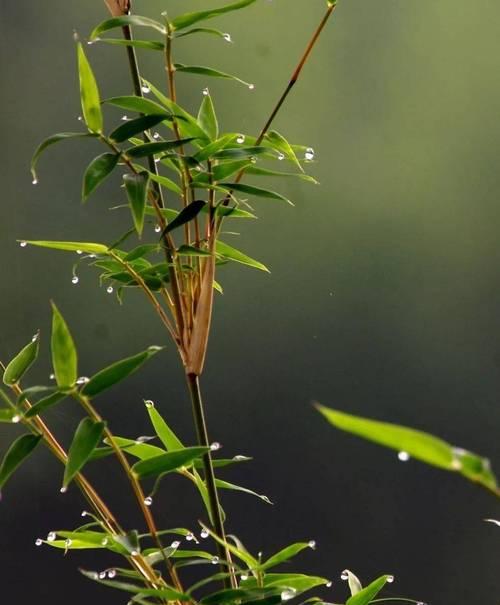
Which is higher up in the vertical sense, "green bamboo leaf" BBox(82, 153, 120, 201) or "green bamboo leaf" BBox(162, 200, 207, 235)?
"green bamboo leaf" BBox(82, 153, 120, 201)

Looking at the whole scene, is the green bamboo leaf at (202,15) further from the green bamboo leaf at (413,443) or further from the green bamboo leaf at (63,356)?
the green bamboo leaf at (413,443)

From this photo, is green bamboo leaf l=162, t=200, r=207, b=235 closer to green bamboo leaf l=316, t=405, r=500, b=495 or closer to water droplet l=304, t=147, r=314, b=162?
water droplet l=304, t=147, r=314, b=162

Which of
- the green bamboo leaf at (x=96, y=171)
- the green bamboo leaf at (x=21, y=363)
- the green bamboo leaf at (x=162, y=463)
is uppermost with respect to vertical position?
Answer: the green bamboo leaf at (x=96, y=171)

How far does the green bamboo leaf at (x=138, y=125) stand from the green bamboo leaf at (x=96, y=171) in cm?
2

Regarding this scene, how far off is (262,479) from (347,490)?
0.48 ft

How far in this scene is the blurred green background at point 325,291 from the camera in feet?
4.29

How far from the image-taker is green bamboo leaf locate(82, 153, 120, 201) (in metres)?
0.60

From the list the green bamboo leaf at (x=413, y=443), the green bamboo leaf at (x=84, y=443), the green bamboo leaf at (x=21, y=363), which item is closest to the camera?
the green bamboo leaf at (x=413, y=443)

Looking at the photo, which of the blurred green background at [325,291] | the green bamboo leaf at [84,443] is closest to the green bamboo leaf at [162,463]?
the green bamboo leaf at [84,443]

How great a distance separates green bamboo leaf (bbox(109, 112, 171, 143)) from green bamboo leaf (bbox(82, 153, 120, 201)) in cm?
2

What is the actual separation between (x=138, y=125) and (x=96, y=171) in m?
0.05

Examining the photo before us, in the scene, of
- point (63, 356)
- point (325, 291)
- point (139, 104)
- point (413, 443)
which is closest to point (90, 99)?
point (139, 104)

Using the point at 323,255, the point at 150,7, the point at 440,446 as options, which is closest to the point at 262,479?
the point at 323,255

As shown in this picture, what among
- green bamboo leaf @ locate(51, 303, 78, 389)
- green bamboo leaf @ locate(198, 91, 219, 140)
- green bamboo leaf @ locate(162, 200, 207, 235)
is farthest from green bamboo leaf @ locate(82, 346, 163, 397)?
green bamboo leaf @ locate(198, 91, 219, 140)
